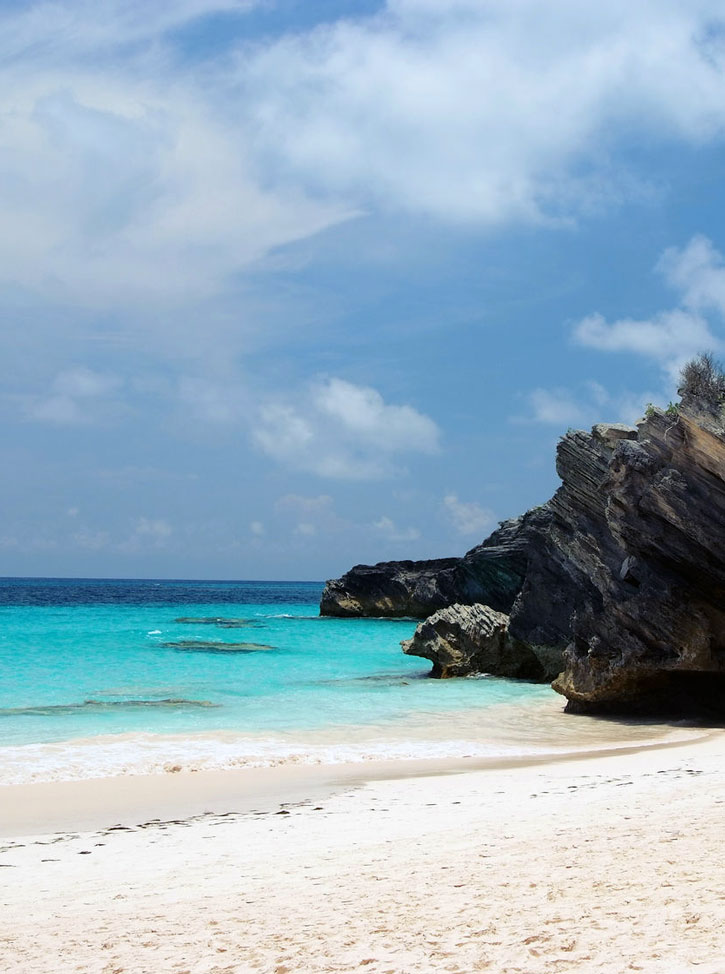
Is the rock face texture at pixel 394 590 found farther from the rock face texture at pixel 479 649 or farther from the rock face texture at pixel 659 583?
the rock face texture at pixel 659 583

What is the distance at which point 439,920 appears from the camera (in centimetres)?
560

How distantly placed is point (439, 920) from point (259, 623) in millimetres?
55875

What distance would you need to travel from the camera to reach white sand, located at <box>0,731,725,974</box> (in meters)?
5.05

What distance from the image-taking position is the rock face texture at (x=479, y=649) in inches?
1083

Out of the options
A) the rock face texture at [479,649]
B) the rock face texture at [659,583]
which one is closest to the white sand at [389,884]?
the rock face texture at [659,583]

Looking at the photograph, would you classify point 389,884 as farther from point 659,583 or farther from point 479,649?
point 479,649

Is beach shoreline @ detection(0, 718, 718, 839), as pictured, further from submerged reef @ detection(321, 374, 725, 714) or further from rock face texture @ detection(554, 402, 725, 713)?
submerged reef @ detection(321, 374, 725, 714)

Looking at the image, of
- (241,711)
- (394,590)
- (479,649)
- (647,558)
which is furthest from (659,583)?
(394,590)

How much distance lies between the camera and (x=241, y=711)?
775 inches

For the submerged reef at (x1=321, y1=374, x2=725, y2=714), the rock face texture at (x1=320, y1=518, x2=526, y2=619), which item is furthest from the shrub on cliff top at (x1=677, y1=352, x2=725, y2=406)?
the rock face texture at (x1=320, y1=518, x2=526, y2=619)

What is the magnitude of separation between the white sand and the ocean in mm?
3389

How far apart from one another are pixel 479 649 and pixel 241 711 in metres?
10.3

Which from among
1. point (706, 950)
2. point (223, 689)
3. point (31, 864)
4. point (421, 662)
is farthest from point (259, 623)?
point (706, 950)

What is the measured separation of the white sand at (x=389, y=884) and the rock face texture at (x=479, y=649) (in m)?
16.4
